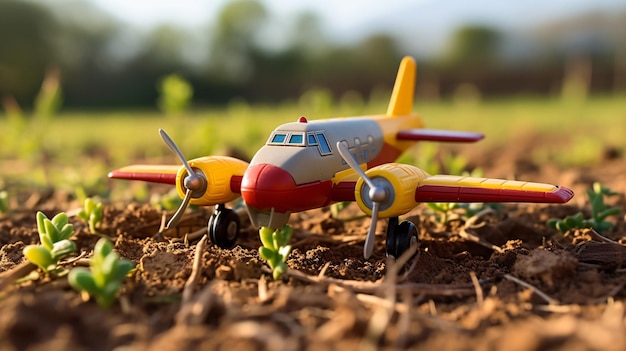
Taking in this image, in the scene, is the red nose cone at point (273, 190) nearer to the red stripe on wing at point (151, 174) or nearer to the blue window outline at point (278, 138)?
the blue window outline at point (278, 138)

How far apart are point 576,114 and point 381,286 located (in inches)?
666

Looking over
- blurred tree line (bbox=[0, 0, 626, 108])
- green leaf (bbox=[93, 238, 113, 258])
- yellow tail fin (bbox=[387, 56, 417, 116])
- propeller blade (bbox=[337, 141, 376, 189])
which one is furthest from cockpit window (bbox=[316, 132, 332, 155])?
blurred tree line (bbox=[0, 0, 626, 108])

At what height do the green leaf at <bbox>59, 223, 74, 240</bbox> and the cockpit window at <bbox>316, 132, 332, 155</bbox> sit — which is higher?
the cockpit window at <bbox>316, 132, 332, 155</bbox>

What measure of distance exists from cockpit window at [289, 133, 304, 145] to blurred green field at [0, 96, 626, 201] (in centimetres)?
380

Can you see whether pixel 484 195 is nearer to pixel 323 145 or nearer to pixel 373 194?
pixel 373 194

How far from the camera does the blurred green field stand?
336 inches

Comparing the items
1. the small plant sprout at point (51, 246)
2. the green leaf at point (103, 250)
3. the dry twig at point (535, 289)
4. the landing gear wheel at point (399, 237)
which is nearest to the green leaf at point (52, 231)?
the small plant sprout at point (51, 246)

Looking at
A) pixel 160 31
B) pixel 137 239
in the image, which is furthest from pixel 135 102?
pixel 137 239

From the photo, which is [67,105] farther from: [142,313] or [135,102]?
[142,313]

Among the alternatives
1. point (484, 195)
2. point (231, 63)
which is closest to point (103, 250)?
point (484, 195)

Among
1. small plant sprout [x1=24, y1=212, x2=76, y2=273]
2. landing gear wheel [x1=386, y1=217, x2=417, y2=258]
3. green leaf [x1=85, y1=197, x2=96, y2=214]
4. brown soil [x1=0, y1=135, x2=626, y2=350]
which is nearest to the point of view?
brown soil [x1=0, y1=135, x2=626, y2=350]

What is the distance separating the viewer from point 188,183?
4484mm

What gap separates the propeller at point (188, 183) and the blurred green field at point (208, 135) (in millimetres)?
3096

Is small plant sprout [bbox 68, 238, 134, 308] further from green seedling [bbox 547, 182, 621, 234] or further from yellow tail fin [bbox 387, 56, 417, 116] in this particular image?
yellow tail fin [bbox 387, 56, 417, 116]
